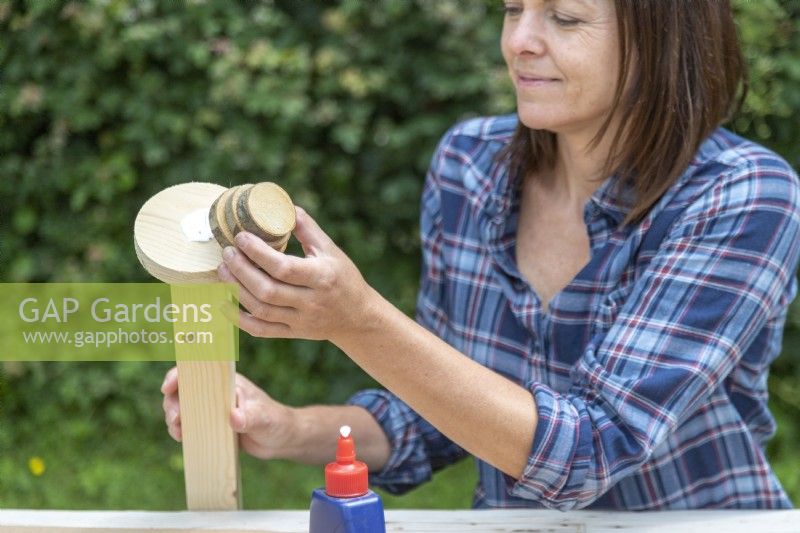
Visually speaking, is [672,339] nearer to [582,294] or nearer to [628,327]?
[628,327]

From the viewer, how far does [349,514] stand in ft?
3.51

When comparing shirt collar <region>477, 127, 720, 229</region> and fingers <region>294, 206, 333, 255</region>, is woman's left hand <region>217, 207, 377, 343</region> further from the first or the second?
shirt collar <region>477, 127, 720, 229</region>

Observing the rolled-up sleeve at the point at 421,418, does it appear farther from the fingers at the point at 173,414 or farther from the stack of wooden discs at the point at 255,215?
the stack of wooden discs at the point at 255,215

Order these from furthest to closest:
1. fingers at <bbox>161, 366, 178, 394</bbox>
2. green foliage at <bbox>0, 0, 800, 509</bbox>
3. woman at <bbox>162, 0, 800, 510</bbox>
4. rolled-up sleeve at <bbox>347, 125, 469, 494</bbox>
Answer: green foliage at <bbox>0, 0, 800, 509</bbox>, rolled-up sleeve at <bbox>347, 125, 469, 494</bbox>, fingers at <bbox>161, 366, 178, 394</bbox>, woman at <bbox>162, 0, 800, 510</bbox>

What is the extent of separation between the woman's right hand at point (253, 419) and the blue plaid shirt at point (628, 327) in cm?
17

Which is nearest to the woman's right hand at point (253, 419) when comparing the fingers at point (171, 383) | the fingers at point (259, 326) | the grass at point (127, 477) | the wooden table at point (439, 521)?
the fingers at point (171, 383)

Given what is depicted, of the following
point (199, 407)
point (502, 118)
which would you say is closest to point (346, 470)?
point (199, 407)

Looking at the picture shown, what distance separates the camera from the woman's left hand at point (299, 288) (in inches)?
39.9

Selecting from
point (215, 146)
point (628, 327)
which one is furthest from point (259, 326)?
point (215, 146)

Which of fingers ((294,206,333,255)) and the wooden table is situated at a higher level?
fingers ((294,206,333,255))

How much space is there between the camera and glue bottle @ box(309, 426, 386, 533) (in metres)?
1.07

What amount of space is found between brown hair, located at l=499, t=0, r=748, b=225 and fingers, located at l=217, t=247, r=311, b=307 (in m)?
0.58

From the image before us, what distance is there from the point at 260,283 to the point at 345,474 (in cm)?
23

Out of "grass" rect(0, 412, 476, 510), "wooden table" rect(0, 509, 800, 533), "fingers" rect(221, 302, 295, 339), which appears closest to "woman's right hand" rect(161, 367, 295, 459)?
"wooden table" rect(0, 509, 800, 533)
